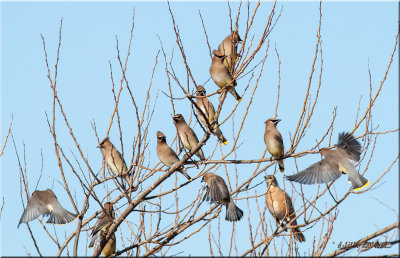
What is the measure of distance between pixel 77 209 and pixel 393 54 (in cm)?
266

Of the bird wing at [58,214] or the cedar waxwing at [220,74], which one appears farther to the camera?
the cedar waxwing at [220,74]

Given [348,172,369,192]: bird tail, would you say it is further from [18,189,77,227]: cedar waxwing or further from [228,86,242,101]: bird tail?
[18,189,77,227]: cedar waxwing

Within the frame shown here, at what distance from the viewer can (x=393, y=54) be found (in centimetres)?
428

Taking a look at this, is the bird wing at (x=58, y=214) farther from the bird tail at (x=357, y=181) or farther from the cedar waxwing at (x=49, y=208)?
the bird tail at (x=357, y=181)

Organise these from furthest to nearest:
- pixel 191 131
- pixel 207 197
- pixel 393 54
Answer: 1. pixel 191 131
2. pixel 207 197
3. pixel 393 54

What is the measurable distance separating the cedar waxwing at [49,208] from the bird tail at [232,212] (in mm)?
1450

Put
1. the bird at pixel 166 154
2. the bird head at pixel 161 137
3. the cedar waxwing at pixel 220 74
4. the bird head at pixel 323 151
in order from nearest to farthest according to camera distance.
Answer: the bird head at pixel 323 151
the cedar waxwing at pixel 220 74
the bird at pixel 166 154
the bird head at pixel 161 137

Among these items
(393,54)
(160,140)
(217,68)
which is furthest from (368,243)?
(160,140)

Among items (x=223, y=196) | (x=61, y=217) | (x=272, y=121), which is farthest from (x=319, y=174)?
(x=61, y=217)

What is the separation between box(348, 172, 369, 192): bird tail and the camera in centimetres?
503

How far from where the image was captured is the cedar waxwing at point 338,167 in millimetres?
5051

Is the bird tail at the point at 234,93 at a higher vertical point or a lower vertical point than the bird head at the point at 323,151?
higher

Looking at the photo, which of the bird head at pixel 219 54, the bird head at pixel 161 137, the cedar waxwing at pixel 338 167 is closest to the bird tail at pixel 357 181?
the cedar waxwing at pixel 338 167

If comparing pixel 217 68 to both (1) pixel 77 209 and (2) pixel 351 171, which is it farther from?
(1) pixel 77 209
